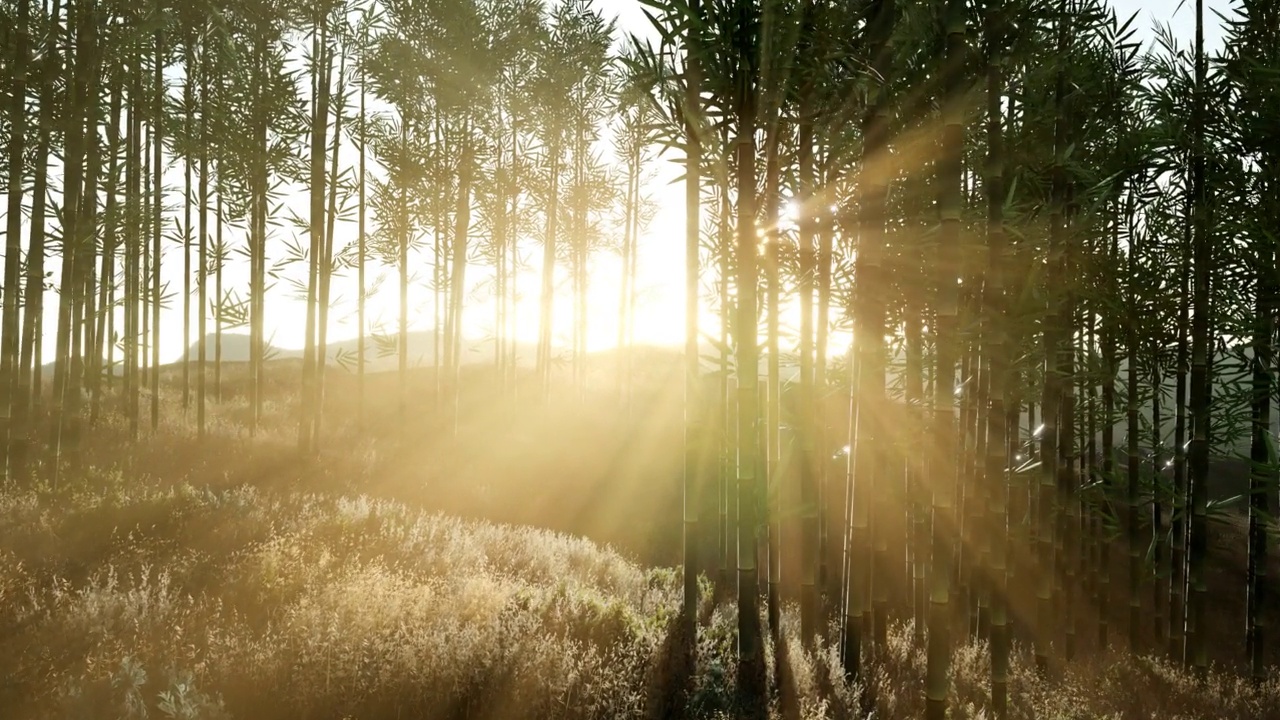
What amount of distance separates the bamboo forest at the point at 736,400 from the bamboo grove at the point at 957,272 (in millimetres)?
62

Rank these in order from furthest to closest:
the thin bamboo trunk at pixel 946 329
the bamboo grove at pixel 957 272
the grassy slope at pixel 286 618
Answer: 1. the bamboo grove at pixel 957 272
2. the grassy slope at pixel 286 618
3. the thin bamboo trunk at pixel 946 329

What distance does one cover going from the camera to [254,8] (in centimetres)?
1390

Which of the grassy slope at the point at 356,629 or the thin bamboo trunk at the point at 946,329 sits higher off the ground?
the thin bamboo trunk at the point at 946,329

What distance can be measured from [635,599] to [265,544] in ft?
14.1

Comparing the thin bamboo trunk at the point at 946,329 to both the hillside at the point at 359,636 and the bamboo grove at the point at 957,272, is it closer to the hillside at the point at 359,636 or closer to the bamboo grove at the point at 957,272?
the bamboo grove at the point at 957,272

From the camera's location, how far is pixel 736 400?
7340 mm

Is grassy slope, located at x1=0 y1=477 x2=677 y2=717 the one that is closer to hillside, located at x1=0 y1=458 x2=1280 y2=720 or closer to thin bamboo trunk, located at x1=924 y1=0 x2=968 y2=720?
hillside, located at x1=0 y1=458 x2=1280 y2=720

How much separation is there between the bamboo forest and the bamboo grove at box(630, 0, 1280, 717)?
6 centimetres

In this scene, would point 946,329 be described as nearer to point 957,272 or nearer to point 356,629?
point 957,272

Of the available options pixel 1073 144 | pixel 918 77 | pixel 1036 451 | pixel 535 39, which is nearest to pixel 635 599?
pixel 918 77

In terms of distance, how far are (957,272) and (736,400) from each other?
3.16 meters

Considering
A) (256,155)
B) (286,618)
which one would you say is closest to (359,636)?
(286,618)

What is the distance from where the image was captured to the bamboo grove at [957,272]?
5.66 m

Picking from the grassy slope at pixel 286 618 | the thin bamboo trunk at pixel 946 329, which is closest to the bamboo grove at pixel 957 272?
the thin bamboo trunk at pixel 946 329
